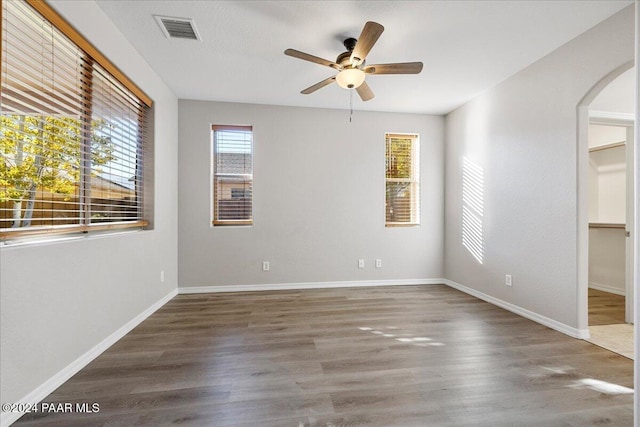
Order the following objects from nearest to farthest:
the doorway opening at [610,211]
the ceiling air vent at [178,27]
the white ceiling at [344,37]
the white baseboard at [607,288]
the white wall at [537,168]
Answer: the white ceiling at [344,37]
the ceiling air vent at [178,27]
the white wall at [537,168]
the doorway opening at [610,211]
the white baseboard at [607,288]

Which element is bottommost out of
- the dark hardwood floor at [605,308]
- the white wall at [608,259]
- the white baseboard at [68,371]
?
the dark hardwood floor at [605,308]

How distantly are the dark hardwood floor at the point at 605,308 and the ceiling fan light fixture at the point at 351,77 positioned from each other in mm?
3264

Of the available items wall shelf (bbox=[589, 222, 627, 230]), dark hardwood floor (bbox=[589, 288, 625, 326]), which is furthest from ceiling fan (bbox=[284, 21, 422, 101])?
wall shelf (bbox=[589, 222, 627, 230])

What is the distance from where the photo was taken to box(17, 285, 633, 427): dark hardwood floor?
147 cm

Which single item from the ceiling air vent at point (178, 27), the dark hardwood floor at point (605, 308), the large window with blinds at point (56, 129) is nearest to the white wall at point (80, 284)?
the large window with blinds at point (56, 129)

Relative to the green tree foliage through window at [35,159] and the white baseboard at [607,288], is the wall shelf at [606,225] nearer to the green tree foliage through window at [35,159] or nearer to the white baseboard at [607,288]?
the white baseboard at [607,288]

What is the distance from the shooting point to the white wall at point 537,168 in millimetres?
2361

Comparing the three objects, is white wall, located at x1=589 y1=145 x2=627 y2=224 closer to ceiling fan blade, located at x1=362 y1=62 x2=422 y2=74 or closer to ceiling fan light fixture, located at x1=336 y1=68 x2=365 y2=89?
ceiling fan blade, located at x1=362 y1=62 x2=422 y2=74

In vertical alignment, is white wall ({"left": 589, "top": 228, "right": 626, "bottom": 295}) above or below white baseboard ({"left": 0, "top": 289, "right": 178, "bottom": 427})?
above

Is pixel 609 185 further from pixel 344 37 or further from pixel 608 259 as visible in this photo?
pixel 344 37

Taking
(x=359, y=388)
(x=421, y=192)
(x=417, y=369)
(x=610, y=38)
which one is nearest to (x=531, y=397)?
(x=417, y=369)

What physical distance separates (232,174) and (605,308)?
489cm

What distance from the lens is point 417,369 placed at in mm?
1911

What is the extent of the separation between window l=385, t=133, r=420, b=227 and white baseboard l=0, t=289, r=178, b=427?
11.2 feet
